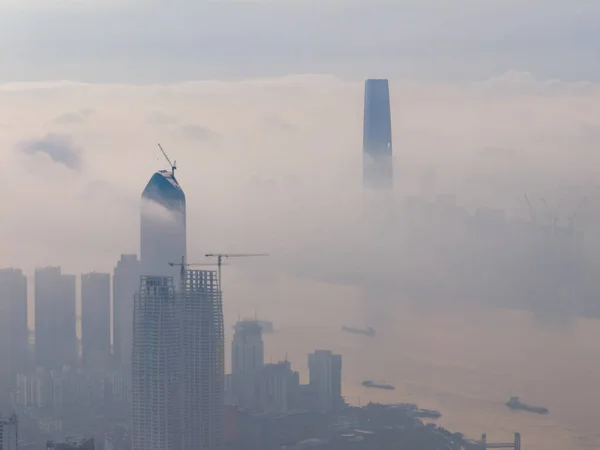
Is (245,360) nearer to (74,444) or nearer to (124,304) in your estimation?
(124,304)

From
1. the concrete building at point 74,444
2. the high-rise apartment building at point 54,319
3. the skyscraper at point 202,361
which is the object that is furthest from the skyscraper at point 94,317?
the concrete building at point 74,444

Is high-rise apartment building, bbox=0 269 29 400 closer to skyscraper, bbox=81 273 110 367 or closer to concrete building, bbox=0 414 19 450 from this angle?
skyscraper, bbox=81 273 110 367

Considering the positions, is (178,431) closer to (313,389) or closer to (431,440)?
(313,389)

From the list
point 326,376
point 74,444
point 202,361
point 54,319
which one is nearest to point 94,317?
point 54,319

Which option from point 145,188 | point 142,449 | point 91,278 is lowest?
point 142,449

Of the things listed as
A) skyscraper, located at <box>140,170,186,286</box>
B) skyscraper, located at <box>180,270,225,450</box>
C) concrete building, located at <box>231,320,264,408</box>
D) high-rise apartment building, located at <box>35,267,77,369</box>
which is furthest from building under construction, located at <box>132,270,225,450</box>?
high-rise apartment building, located at <box>35,267,77,369</box>

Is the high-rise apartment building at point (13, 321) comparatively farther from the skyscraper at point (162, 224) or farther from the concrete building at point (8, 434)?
the concrete building at point (8, 434)

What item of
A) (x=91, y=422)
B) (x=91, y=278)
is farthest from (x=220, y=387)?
(x=91, y=278)
